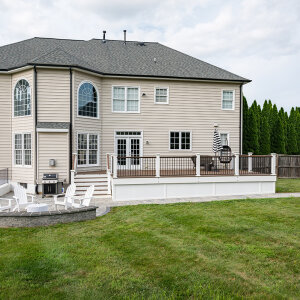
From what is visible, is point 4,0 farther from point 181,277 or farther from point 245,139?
point 245,139

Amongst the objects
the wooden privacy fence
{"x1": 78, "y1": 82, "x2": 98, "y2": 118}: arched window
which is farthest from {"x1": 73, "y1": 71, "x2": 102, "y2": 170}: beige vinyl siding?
the wooden privacy fence

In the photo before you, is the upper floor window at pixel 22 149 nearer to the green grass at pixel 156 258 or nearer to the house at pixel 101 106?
the house at pixel 101 106

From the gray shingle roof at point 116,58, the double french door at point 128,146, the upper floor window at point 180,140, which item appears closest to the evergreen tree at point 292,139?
the gray shingle roof at point 116,58

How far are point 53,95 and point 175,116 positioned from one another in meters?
7.02

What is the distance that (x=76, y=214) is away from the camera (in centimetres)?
887

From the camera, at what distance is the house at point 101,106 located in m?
14.9

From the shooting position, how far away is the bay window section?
15758mm

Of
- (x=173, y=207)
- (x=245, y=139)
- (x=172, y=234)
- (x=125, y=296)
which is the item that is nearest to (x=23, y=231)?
(x=172, y=234)

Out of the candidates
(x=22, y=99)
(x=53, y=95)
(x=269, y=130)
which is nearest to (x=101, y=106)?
(x=53, y=95)

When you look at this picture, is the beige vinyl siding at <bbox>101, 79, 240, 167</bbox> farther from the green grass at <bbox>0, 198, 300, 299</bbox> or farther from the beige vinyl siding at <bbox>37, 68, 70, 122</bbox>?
the green grass at <bbox>0, 198, 300, 299</bbox>

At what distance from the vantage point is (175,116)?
1784cm

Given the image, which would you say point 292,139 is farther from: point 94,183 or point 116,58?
point 94,183

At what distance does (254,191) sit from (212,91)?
692cm

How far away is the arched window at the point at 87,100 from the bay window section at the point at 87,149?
1175 mm
